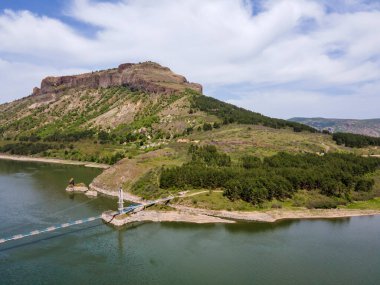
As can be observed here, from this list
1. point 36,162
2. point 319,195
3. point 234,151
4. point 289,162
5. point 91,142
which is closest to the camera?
point 319,195

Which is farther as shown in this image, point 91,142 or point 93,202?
point 91,142

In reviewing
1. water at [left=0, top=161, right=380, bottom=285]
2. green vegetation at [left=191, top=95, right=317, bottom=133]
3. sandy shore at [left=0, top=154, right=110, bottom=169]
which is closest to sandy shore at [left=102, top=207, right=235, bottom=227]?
water at [left=0, top=161, right=380, bottom=285]

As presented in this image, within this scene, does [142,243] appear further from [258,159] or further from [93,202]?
[258,159]

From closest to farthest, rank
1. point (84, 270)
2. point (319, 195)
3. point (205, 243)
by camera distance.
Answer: point (84, 270) → point (205, 243) → point (319, 195)

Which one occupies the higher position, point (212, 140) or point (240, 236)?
point (212, 140)

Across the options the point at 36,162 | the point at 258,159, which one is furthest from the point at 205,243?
the point at 36,162

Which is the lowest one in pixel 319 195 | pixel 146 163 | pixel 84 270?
pixel 84 270

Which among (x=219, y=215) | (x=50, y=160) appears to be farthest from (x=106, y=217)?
(x=50, y=160)
